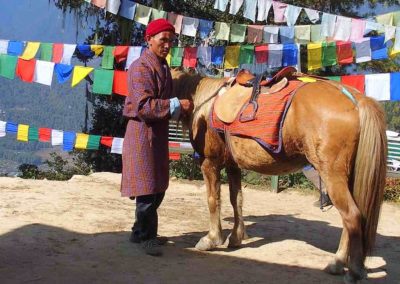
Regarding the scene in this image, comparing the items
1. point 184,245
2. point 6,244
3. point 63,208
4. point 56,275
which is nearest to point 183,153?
point 63,208

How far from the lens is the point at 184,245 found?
4.57m

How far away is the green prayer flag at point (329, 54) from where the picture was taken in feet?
27.2

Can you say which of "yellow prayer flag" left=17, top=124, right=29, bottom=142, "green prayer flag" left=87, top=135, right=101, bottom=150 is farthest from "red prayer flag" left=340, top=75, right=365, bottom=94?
"yellow prayer flag" left=17, top=124, right=29, bottom=142

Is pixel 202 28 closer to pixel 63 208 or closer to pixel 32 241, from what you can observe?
pixel 63 208

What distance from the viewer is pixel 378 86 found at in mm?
7242

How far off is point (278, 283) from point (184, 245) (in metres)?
1.25

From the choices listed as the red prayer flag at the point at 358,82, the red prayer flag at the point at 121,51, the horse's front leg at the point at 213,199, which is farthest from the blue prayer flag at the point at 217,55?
the horse's front leg at the point at 213,199

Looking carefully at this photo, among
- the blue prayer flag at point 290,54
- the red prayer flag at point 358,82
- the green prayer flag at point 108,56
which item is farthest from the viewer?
the green prayer flag at point 108,56

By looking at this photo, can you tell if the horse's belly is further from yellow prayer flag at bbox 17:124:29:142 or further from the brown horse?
yellow prayer flag at bbox 17:124:29:142

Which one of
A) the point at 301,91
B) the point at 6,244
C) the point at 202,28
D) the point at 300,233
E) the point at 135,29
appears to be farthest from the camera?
the point at 135,29

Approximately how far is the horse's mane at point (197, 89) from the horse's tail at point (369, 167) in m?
1.45

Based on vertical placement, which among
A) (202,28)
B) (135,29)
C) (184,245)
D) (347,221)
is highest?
(135,29)

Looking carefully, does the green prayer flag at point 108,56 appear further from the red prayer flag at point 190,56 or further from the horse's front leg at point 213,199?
the horse's front leg at point 213,199

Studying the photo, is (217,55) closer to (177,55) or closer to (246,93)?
(177,55)
